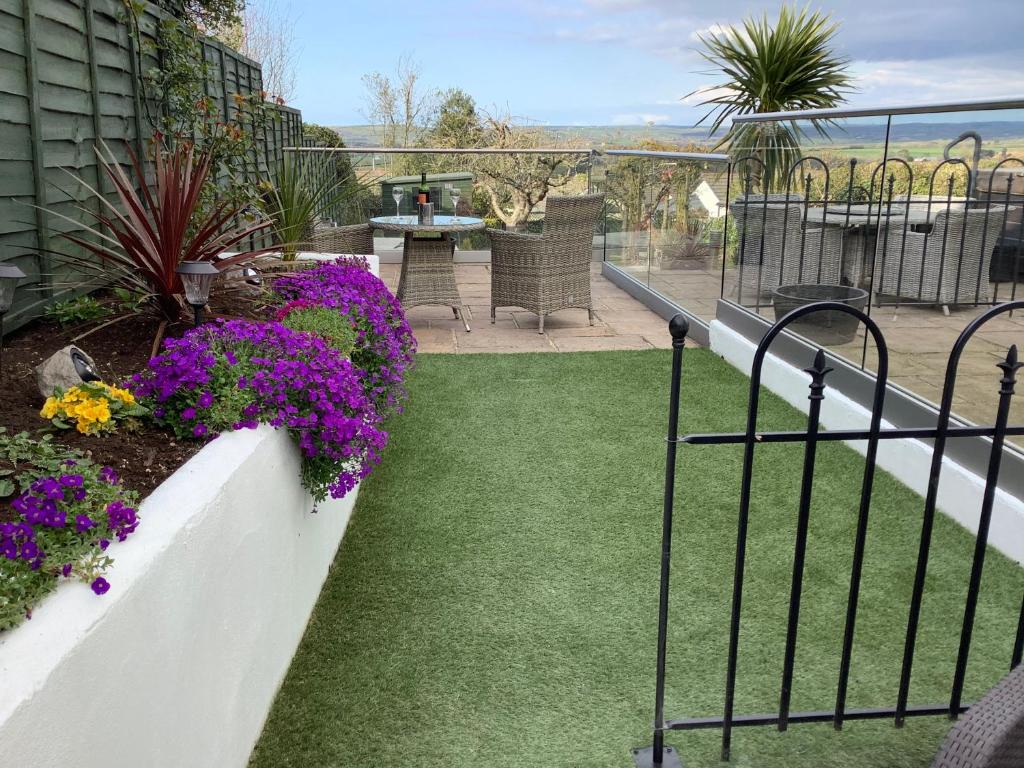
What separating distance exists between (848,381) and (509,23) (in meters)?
28.4

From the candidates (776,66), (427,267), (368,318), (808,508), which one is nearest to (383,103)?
(776,66)

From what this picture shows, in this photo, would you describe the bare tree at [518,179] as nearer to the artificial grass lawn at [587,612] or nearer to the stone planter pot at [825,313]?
the stone planter pot at [825,313]

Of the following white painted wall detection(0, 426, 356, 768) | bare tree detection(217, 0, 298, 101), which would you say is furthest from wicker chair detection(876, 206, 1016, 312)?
bare tree detection(217, 0, 298, 101)

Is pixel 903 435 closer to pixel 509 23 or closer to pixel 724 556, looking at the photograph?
pixel 724 556

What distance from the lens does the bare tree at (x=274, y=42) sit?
19.2m

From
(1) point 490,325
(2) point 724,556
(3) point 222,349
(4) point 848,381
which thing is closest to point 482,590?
(2) point 724,556

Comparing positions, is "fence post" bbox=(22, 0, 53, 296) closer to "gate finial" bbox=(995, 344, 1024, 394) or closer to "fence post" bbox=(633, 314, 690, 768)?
"fence post" bbox=(633, 314, 690, 768)

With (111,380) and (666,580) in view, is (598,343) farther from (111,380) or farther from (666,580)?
(666,580)

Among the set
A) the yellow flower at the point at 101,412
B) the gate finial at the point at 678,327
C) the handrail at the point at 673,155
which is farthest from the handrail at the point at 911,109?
the yellow flower at the point at 101,412

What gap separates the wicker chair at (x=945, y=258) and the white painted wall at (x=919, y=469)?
1.93 ft

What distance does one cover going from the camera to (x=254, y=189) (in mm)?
5406

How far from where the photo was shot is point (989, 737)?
4.16ft

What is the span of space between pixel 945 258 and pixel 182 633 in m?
3.25

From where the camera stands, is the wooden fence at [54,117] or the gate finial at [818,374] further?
the wooden fence at [54,117]
